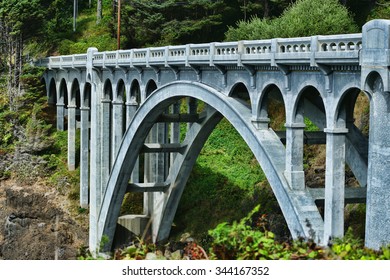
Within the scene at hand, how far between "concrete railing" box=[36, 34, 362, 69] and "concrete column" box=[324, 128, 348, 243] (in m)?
1.92

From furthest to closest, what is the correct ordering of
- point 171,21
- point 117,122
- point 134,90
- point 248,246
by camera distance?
point 171,21, point 117,122, point 134,90, point 248,246

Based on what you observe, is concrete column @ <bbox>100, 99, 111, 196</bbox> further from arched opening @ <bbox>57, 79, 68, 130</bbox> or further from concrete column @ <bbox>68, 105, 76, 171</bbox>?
arched opening @ <bbox>57, 79, 68, 130</bbox>

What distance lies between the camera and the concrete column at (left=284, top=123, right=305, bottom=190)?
21938 millimetres

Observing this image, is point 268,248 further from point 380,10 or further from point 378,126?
point 380,10

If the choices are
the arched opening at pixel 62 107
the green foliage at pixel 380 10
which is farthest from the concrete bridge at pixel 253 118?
the green foliage at pixel 380 10

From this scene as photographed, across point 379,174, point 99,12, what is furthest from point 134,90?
point 99,12

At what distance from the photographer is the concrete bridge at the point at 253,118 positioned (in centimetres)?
1820

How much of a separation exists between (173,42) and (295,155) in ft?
131

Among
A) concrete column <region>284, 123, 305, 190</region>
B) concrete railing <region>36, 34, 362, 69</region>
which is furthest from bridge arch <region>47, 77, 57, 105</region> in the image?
concrete column <region>284, 123, 305, 190</region>

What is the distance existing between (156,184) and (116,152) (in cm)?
259

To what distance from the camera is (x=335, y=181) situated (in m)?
19.6

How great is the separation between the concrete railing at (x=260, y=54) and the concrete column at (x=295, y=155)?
1.83 m

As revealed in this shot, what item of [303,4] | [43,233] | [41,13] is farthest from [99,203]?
[41,13]

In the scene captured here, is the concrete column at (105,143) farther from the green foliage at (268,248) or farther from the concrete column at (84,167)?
the green foliage at (268,248)
